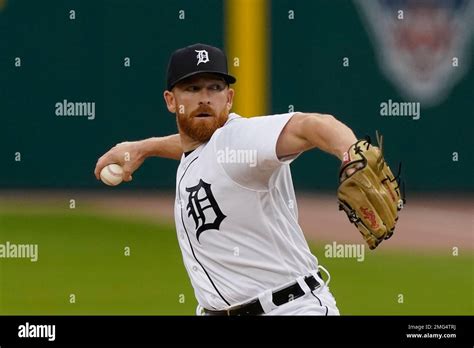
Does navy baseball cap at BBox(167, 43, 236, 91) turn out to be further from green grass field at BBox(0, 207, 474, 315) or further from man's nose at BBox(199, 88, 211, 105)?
green grass field at BBox(0, 207, 474, 315)

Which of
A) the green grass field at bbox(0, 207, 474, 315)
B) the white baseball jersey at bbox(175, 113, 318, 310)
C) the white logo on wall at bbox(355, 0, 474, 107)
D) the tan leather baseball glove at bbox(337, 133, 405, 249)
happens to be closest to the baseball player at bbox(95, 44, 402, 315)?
the white baseball jersey at bbox(175, 113, 318, 310)

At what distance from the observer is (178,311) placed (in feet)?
22.3

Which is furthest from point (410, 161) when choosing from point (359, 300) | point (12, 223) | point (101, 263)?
point (12, 223)

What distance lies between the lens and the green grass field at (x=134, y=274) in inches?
275

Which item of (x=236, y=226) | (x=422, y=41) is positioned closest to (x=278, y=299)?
(x=236, y=226)

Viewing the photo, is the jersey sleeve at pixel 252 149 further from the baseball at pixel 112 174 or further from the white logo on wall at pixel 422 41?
the white logo on wall at pixel 422 41

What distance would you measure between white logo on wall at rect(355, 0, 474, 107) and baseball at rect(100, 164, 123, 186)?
4665 millimetres

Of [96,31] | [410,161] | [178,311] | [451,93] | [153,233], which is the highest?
[96,31]

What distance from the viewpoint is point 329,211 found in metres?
8.62

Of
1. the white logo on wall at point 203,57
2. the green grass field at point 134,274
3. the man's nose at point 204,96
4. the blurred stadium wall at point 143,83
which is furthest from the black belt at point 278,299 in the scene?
the blurred stadium wall at point 143,83

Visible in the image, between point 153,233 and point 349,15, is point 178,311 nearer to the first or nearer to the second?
point 153,233

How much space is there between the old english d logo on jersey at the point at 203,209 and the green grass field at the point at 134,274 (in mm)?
3239

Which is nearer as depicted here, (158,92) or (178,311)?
(178,311)

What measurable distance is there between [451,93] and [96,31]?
3198 mm
